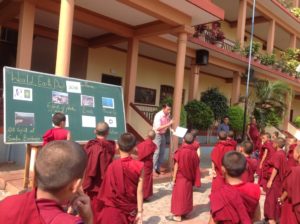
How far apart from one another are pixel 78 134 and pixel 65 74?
46.5 inches

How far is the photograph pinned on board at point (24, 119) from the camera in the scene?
5.44m

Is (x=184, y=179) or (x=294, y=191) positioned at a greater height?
(x=294, y=191)

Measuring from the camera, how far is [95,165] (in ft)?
13.7

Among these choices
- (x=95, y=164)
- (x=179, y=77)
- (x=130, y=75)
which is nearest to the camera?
(x=95, y=164)

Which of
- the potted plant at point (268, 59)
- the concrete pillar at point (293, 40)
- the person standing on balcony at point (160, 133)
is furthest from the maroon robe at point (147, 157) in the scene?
the concrete pillar at point (293, 40)

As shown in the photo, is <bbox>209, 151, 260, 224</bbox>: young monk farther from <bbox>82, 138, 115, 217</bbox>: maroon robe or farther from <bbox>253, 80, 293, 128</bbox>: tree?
<bbox>253, 80, 293, 128</bbox>: tree

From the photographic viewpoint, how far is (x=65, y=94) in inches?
243

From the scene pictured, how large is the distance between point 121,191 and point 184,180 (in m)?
2.60

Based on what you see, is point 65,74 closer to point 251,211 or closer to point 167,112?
point 167,112

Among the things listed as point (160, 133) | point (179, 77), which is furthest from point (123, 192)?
point (179, 77)

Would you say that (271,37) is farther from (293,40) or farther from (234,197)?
(234,197)

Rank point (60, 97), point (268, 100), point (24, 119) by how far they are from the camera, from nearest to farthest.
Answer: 1. point (24, 119)
2. point (60, 97)
3. point (268, 100)

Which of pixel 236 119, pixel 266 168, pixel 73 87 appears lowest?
pixel 266 168

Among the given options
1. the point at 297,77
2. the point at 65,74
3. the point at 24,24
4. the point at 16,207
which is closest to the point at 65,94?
the point at 65,74
